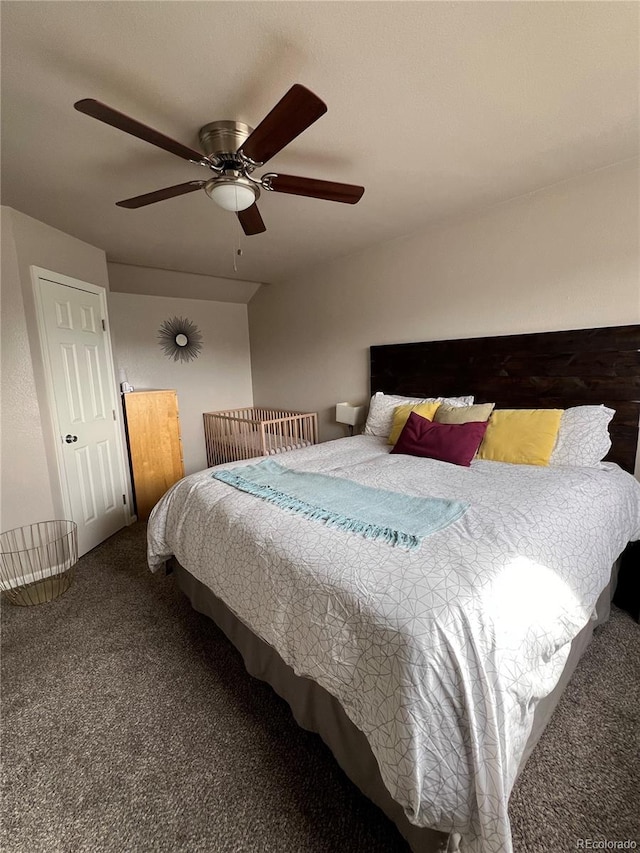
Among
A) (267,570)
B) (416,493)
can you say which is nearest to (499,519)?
(416,493)

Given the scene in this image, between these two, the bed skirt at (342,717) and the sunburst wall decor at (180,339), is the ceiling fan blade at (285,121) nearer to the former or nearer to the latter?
the bed skirt at (342,717)

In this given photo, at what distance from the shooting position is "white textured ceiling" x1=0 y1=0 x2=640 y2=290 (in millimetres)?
1200

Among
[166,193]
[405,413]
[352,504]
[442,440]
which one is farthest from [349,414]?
[166,193]

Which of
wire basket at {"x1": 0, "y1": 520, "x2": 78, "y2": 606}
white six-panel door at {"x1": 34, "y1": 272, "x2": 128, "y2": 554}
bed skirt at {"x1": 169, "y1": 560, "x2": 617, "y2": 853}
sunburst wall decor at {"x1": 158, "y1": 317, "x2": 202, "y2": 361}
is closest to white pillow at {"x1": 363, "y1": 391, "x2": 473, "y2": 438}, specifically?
bed skirt at {"x1": 169, "y1": 560, "x2": 617, "y2": 853}

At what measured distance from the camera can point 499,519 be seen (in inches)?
55.6

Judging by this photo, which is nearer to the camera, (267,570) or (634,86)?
(267,570)

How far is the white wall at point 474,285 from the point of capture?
2.23 m

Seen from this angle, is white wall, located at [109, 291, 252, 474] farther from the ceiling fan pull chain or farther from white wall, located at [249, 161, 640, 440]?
the ceiling fan pull chain

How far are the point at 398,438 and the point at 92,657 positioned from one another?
7.17ft

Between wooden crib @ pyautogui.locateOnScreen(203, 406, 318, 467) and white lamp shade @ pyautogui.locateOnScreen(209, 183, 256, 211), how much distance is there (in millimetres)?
2220

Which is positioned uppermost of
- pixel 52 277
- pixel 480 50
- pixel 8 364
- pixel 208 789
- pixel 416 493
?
pixel 480 50

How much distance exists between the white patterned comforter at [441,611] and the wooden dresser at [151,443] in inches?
82.6

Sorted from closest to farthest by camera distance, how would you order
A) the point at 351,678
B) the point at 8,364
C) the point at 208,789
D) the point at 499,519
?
the point at 351,678 < the point at 208,789 < the point at 499,519 < the point at 8,364

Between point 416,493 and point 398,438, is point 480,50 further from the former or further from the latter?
point 398,438
